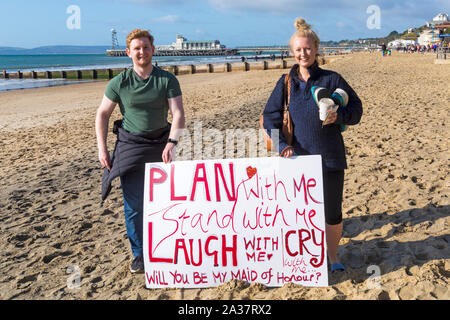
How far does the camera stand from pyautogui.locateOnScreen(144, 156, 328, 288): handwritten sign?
264cm

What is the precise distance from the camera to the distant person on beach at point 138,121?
2641mm

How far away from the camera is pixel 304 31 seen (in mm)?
2420

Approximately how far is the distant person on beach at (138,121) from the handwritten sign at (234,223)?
0.51 ft

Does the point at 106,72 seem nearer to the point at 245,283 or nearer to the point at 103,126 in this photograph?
the point at 103,126

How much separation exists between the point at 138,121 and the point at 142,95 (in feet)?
0.66

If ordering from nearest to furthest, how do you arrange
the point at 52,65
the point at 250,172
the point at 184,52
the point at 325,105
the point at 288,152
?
the point at 325,105
the point at 288,152
the point at 250,172
the point at 52,65
the point at 184,52

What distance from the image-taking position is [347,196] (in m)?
4.43

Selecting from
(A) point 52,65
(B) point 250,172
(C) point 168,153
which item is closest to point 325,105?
(B) point 250,172

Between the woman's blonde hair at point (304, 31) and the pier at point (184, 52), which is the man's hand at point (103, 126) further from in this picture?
the pier at point (184, 52)

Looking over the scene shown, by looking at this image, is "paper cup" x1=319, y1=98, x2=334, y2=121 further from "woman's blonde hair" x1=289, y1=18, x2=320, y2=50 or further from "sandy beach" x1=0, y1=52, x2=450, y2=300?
"sandy beach" x1=0, y1=52, x2=450, y2=300

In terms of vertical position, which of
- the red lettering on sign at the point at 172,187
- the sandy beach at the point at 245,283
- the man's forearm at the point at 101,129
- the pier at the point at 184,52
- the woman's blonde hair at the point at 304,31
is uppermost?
the pier at the point at 184,52

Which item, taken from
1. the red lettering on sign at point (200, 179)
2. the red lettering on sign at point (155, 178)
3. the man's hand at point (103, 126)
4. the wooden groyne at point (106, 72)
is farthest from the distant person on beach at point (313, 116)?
the wooden groyne at point (106, 72)

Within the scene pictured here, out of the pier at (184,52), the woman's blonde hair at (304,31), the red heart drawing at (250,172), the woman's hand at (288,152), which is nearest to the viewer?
the woman's blonde hair at (304,31)

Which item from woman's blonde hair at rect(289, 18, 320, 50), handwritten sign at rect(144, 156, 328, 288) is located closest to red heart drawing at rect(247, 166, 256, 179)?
handwritten sign at rect(144, 156, 328, 288)
